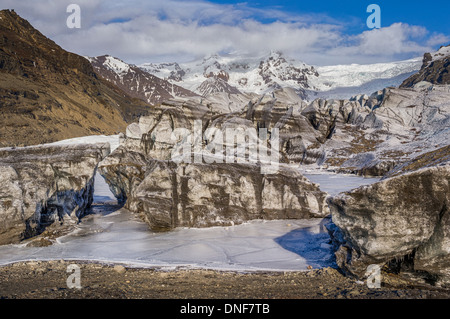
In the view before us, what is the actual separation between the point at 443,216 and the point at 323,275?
2.23 m

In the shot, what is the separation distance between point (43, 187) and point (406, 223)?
394 inches

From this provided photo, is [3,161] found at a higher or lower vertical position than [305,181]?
higher

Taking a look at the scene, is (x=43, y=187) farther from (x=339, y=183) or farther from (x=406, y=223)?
(x=339, y=183)

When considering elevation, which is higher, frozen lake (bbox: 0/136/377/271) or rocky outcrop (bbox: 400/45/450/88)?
rocky outcrop (bbox: 400/45/450/88)

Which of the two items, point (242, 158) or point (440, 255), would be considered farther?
point (242, 158)

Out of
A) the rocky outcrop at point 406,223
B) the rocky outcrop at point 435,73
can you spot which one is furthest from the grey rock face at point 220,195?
the rocky outcrop at point 435,73

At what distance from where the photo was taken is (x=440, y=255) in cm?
589

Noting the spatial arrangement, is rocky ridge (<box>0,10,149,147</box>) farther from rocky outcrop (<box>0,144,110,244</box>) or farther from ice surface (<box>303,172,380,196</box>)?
ice surface (<box>303,172,380,196</box>)

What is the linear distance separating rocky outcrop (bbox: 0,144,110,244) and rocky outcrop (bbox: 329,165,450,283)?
8.80m

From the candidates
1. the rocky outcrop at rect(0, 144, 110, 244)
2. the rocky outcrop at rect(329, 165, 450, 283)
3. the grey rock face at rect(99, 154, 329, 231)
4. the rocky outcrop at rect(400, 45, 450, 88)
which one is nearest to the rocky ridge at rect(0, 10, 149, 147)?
the rocky outcrop at rect(0, 144, 110, 244)

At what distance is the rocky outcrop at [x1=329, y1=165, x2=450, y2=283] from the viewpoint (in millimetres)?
5848

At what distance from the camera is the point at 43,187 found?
1130cm
